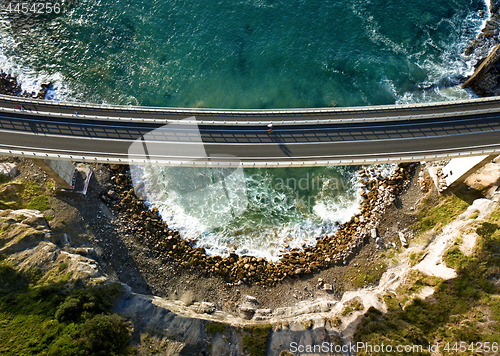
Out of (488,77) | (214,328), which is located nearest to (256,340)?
(214,328)

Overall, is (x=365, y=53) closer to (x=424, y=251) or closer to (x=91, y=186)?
(x=424, y=251)

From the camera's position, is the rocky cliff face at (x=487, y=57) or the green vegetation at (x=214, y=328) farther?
the rocky cliff face at (x=487, y=57)

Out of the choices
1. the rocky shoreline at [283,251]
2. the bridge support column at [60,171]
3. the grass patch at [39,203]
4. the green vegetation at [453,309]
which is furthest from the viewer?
the grass patch at [39,203]

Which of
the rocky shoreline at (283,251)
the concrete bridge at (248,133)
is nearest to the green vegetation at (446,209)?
the rocky shoreline at (283,251)

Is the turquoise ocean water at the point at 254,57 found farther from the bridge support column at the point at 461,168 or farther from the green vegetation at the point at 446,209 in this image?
the bridge support column at the point at 461,168

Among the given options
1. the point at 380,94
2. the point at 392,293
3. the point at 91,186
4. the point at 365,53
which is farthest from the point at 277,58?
the point at 392,293

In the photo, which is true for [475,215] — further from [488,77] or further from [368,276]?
[488,77]
